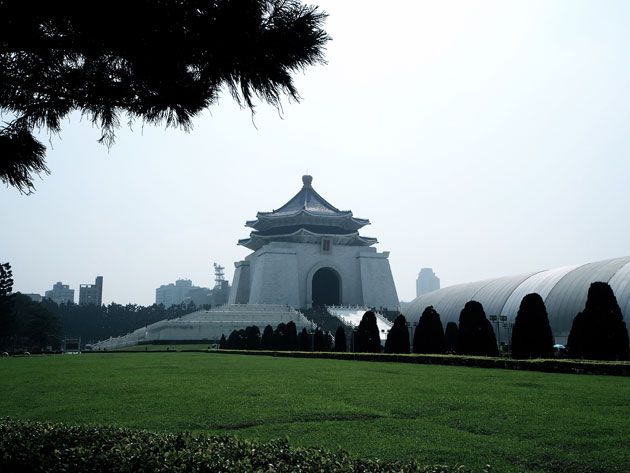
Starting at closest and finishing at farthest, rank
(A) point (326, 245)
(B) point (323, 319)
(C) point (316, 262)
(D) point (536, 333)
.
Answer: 1. (D) point (536, 333)
2. (B) point (323, 319)
3. (C) point (316, 262)
4. (A) point (326, 245)

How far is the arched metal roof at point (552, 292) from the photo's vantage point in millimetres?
31000

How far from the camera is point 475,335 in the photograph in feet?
65.4

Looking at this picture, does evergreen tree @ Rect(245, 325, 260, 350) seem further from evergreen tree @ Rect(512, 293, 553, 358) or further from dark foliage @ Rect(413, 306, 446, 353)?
evergreen tree @ Rect(512, 293, 553, 358)

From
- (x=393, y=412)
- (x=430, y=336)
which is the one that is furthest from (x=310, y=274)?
(x=393, y=412)

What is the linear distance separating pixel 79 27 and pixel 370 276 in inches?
2331

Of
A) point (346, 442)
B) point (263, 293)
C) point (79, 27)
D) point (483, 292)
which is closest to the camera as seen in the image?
point (79, 27)

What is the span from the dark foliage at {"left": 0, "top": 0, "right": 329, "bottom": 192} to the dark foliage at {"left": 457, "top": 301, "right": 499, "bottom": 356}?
1665 centimetres

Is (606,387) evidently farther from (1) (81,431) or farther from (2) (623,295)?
(2) (623,295)

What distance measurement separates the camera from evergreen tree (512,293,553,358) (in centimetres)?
1778

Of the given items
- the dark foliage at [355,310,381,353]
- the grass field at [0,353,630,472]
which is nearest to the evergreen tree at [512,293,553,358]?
the grass field at [0,353,630,472]

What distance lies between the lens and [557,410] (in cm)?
702

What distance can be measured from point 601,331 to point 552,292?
61.2 feet

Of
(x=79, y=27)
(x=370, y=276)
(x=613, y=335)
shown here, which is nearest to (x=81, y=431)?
(x=79, y=27)

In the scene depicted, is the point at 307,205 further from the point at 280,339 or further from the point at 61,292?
the point at 61,292
